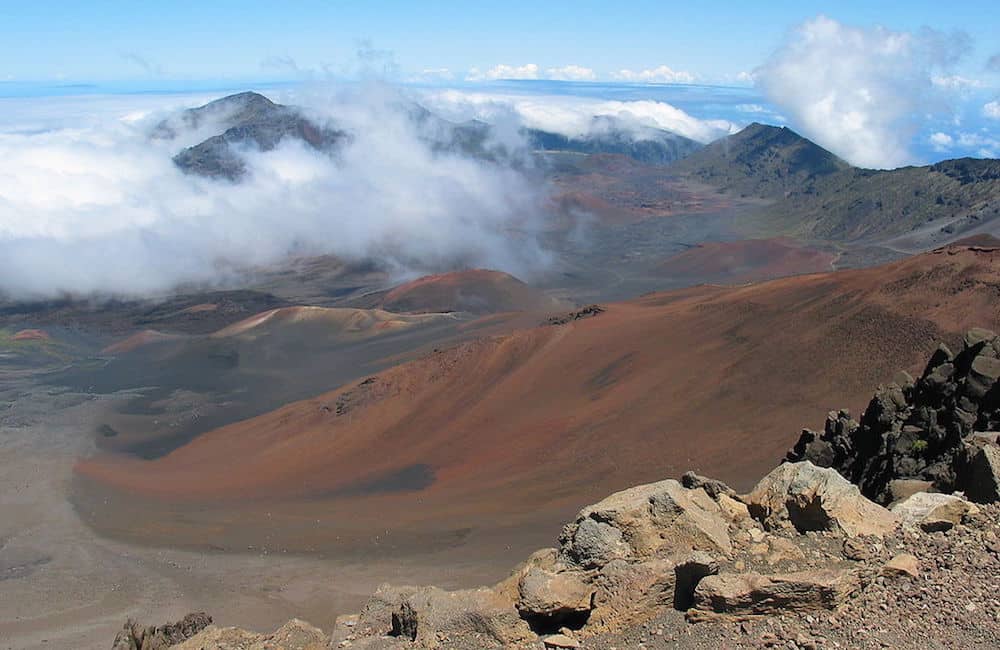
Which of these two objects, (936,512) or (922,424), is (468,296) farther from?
(936,512)

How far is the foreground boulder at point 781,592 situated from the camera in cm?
886

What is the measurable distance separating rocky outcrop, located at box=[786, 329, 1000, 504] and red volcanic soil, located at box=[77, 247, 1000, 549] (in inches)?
216

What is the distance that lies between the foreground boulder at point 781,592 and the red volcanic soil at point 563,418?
1585cm

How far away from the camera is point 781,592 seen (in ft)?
29.2

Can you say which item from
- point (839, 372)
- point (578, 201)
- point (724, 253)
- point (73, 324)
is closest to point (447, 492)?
point (839, 372)

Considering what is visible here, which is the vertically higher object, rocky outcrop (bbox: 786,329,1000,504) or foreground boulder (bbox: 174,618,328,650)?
rocky outcrop (bbox: 786,329,1000,504)

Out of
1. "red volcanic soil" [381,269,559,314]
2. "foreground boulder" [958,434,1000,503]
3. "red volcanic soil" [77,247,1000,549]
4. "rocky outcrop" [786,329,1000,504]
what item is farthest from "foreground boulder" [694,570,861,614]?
"red volcanic soil" [381,269,559,314]

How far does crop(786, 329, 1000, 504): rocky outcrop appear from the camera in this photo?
16.0 metres

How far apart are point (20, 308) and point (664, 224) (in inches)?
4469

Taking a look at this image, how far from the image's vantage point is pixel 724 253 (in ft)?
404

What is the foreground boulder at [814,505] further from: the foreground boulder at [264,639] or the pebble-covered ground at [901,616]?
the foreground boulder at [264,639]

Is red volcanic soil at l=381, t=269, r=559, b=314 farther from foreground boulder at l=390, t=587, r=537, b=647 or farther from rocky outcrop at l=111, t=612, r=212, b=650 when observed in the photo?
foreground boulder at l=390, t=587, r=537, b=647

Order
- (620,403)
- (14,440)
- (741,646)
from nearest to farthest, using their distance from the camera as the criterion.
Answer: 1. (741,646)
2. (620,403)
3. (14,440)

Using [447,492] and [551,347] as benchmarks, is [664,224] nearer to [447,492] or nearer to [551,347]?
[551,347]
